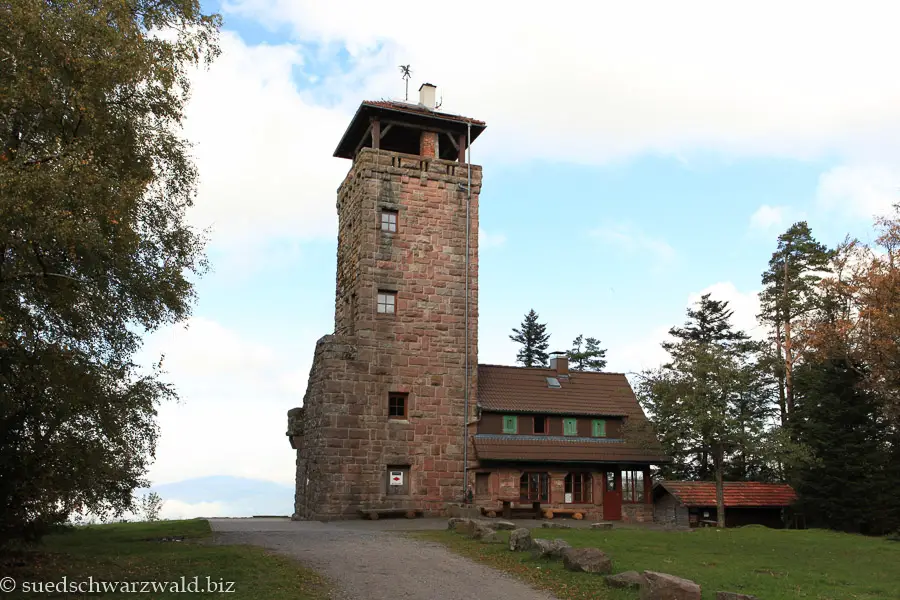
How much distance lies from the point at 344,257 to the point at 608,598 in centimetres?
2149

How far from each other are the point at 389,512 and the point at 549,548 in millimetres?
12003

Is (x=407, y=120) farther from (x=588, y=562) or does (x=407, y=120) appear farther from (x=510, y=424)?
(x=588, y=562)

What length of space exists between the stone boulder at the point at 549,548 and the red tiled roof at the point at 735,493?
15896 millimetres

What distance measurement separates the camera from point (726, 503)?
3056cm

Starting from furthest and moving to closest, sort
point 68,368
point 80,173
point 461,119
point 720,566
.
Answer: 1. point 461,119
2. point 720,566
3. point 68,368
4. point 80,173

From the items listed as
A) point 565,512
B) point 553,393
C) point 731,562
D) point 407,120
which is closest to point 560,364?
point 553,393

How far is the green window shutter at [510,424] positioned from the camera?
98.7ft

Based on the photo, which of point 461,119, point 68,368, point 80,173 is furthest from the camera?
point 461,119

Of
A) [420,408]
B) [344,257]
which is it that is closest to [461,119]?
[344,257]

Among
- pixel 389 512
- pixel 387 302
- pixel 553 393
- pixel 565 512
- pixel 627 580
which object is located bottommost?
pixel 565 512

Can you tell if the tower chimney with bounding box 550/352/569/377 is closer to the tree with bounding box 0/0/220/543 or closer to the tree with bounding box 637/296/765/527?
the tree with bounding box 637/296/765/527

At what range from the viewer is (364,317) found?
2806 centimetres

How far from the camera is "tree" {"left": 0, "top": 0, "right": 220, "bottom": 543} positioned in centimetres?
1215

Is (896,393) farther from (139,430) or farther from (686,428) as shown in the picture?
(139,430)
